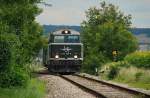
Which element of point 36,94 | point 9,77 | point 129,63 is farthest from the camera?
point 129,63

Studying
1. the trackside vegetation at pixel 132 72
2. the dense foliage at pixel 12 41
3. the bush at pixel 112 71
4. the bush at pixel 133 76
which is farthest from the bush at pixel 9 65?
the bush at pixel 112 71

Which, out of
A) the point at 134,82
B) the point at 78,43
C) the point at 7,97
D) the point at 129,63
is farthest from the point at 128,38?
the point at 7,97

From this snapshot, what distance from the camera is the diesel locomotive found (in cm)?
4853

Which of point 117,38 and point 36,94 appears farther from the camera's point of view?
point 117,38

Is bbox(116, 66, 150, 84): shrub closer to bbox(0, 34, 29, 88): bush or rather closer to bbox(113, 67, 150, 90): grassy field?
bbox(113, 67, 150, 90): grassy field

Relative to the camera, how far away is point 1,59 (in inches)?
875

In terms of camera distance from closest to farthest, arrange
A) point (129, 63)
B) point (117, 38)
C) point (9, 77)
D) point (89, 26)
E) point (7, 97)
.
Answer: point (7, 97) → point (9, 77) → point (129, 63) → point (117, 38) → point (89, 26)

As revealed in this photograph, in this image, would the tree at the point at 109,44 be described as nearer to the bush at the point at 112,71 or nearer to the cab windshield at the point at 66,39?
the cab windshield at the point at 66,39

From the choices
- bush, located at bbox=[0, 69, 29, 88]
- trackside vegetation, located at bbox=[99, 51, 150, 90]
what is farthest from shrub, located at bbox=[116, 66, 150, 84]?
bush, located at bbox=[0, 69, 29, 88]

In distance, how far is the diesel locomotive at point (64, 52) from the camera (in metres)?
48.5

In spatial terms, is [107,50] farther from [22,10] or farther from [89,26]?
[22,10]

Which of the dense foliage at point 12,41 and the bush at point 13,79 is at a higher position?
the dense foliage at point 12,41

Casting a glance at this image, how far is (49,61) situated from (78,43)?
2987 millimetres

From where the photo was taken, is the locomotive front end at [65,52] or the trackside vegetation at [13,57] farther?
the locomotive front end at [65,52]
